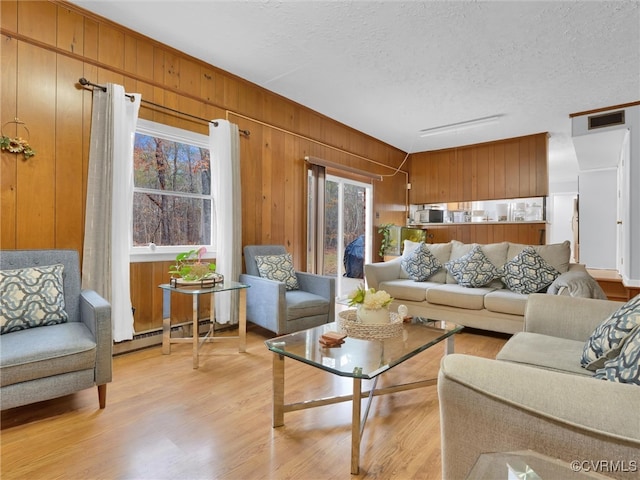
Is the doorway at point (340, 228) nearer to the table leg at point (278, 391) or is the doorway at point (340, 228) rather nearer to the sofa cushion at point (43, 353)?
the table leg at point (278, 391)

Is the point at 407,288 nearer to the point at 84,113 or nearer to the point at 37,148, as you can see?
the point at 84,113

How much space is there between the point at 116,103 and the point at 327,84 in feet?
6.88

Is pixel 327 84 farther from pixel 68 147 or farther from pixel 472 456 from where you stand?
pixel 472 456

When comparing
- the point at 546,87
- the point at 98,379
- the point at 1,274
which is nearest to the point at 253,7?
the point at 1,274

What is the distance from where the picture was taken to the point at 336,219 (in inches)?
205

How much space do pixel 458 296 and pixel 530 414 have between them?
113 inches

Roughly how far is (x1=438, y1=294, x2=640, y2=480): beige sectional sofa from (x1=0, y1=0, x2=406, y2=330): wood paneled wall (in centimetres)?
279

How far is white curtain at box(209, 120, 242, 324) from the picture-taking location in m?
3.36

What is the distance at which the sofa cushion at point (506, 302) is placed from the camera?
3160mm

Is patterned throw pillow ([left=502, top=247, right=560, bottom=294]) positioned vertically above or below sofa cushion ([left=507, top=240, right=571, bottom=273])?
below

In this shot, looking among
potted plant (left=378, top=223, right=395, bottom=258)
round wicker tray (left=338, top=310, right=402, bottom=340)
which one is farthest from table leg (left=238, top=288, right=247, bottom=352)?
potted plant (left=378, top=223, right=395, bottom=258)

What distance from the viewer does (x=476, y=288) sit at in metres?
3.65

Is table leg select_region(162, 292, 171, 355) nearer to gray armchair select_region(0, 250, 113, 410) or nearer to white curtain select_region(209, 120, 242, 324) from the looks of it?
white curtain select_region(209, 120, 242, 324)

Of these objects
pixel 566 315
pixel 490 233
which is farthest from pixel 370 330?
pixel 490 233
